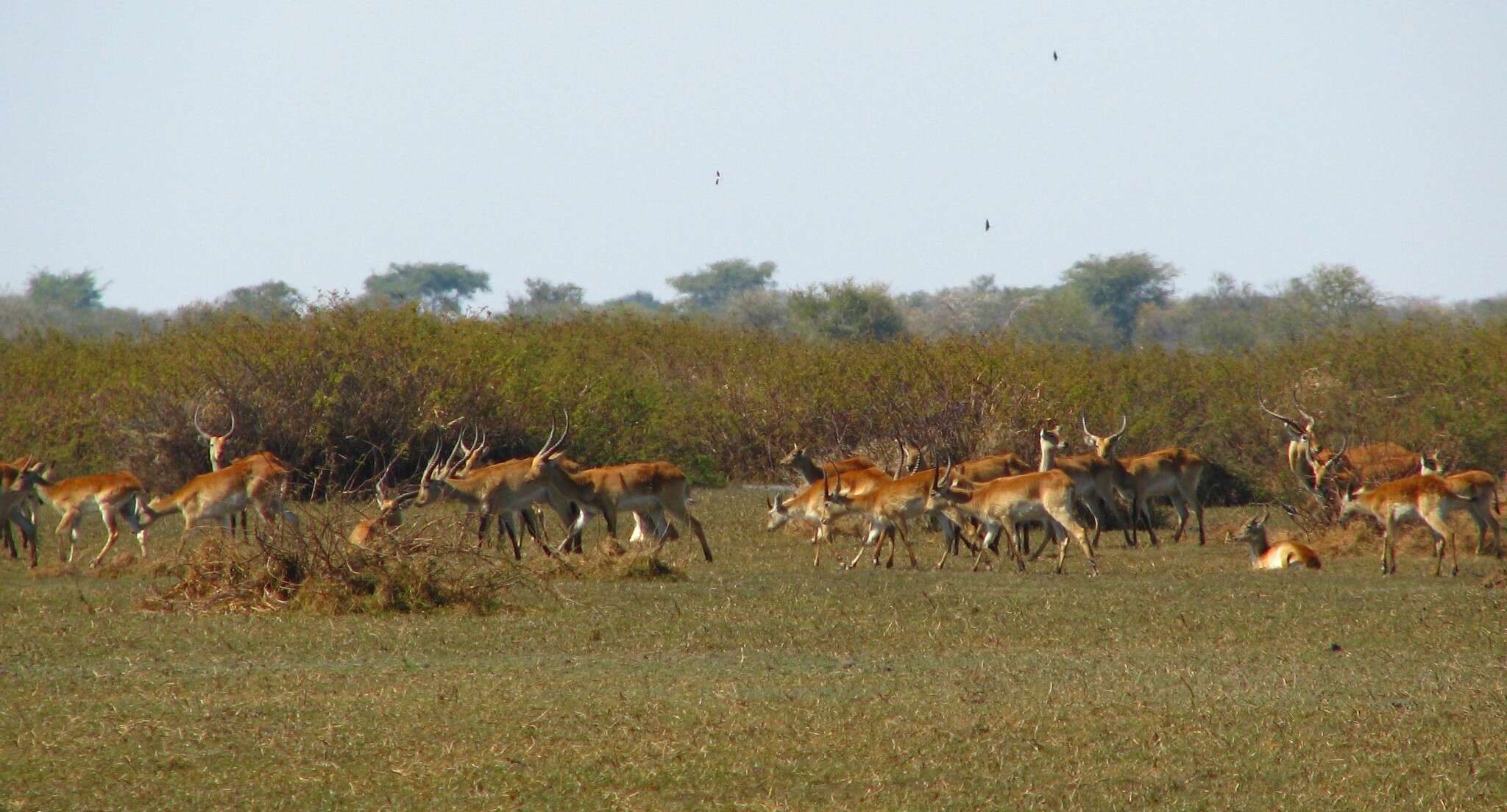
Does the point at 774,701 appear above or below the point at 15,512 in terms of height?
below

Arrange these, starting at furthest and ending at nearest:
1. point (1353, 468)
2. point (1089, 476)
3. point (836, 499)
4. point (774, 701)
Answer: point (1353, 468), point (1089, 476), point (836, 499), point (774, 701)

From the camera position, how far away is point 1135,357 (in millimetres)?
31969

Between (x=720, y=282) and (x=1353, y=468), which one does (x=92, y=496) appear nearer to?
(x=1353, y=468)

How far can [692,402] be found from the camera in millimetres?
32562

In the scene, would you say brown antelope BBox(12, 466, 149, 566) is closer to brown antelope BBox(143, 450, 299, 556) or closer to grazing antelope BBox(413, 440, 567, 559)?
brown antelope BBox(143, 450, 299, 556)

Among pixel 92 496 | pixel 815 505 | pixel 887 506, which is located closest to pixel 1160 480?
pixel 815 505

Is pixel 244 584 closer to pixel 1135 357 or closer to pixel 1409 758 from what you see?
pixel 1409 758

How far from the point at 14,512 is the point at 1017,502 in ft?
32.1

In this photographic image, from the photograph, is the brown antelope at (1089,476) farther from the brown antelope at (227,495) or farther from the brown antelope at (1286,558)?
the brown antelope at (227,495)

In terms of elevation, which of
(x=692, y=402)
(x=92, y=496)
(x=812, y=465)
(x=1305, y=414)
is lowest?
(x=812, y=465)

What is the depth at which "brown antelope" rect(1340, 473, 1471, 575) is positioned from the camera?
53.8 feet

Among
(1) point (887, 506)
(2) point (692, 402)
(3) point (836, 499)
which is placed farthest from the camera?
(2) point (692, 402)

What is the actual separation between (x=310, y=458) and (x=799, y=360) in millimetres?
9345

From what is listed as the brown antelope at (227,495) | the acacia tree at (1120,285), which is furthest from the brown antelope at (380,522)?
the acacia tree at (1120,285)
